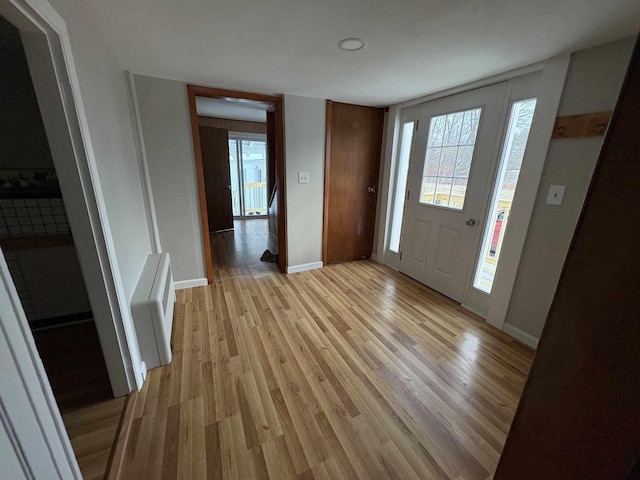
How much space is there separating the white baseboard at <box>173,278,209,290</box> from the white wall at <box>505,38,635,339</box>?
3.03 metres

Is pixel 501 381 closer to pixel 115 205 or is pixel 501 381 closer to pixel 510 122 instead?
pixel 510 122

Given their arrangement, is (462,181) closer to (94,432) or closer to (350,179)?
(350,179)

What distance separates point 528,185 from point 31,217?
11.9ft

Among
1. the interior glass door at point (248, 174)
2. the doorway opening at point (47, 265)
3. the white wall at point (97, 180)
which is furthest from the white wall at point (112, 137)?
the interior glass door at point (248, 174)

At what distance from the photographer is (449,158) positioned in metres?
2.50

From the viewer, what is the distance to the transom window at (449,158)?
2.31m

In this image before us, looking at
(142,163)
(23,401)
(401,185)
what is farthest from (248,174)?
(23,401)

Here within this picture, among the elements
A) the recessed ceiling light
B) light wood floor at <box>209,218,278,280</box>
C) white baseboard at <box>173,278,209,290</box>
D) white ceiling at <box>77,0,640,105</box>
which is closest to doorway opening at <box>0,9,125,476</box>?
white ceiling at <box>77,0,640,105</box>

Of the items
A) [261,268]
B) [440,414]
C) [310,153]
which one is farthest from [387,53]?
[261,268]

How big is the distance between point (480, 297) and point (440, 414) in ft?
4.39

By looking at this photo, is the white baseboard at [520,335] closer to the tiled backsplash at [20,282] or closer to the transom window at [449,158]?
the transom window at [449,158]

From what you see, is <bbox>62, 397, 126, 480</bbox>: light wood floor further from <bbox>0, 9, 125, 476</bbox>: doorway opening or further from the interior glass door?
the interior glass door

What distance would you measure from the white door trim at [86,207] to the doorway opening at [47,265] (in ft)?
0.20

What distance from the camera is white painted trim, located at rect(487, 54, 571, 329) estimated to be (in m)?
1.67
